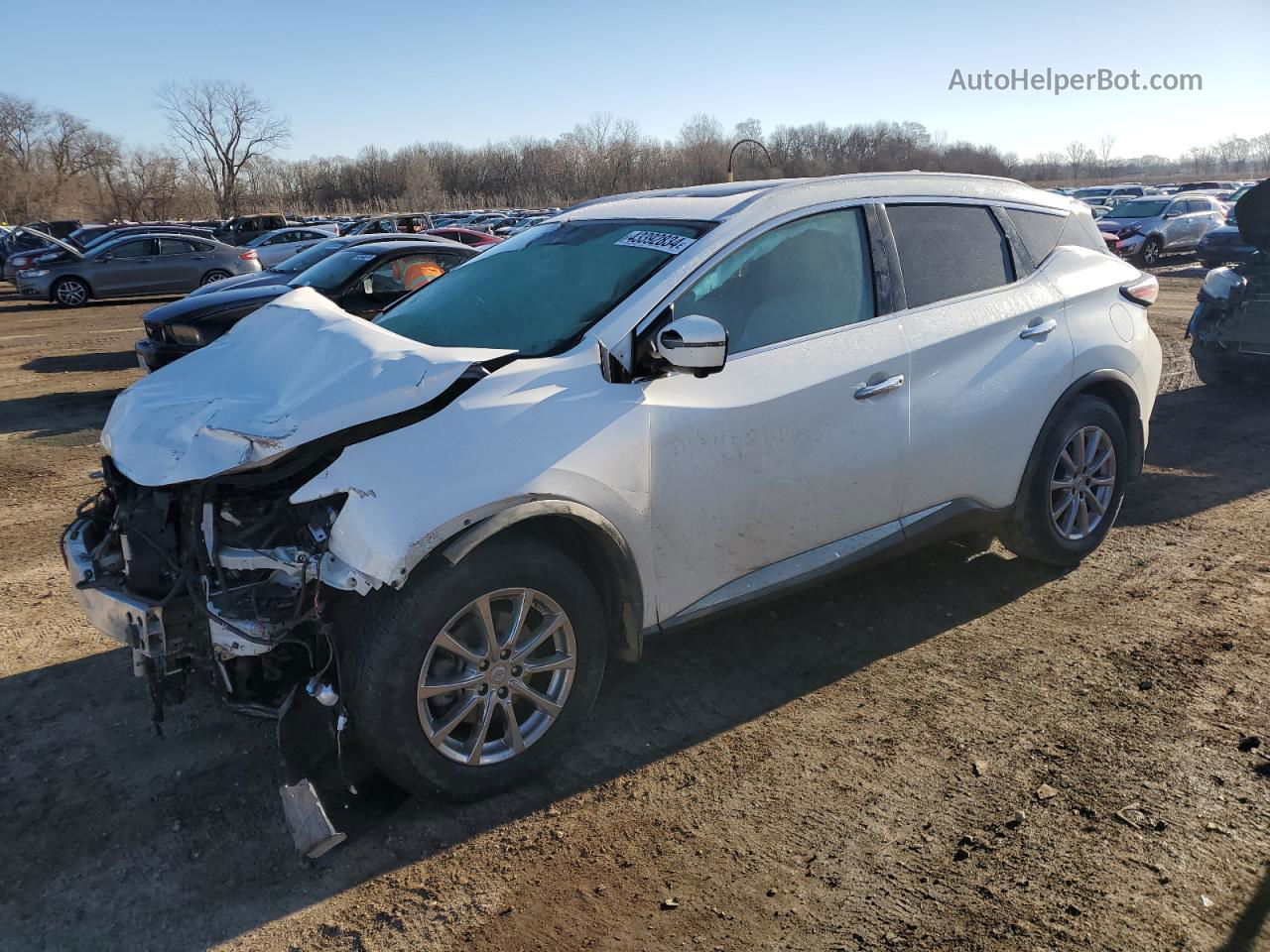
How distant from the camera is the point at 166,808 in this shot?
3.10 meters

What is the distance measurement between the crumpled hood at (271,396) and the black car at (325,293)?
559cm

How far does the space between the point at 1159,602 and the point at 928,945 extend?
108 inches

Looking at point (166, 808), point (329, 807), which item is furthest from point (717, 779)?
point (166, 808)

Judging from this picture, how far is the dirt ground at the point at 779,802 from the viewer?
8.46 ft

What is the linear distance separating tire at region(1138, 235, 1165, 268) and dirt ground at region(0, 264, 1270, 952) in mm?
21030

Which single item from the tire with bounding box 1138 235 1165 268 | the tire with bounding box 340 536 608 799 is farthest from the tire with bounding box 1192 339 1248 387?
the tire with bounding box 1138 235 1165 268

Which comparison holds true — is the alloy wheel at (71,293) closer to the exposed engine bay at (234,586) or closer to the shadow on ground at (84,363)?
the shadow on ground at (84,363)

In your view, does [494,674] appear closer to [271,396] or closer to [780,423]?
[271,396]

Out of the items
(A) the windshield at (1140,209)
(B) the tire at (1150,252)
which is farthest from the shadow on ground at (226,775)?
(A) the windshield at (1140,209)

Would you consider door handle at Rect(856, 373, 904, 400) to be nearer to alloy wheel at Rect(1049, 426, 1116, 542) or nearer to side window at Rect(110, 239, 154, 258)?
alloy wheel at Rect(1049, 426, 1116, 542)

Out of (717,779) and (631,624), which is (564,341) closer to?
(631,624)

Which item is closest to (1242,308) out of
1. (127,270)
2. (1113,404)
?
(1113,404)

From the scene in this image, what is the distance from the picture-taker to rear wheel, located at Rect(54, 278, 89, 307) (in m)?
20.3

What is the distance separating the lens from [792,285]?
366 centimetres
